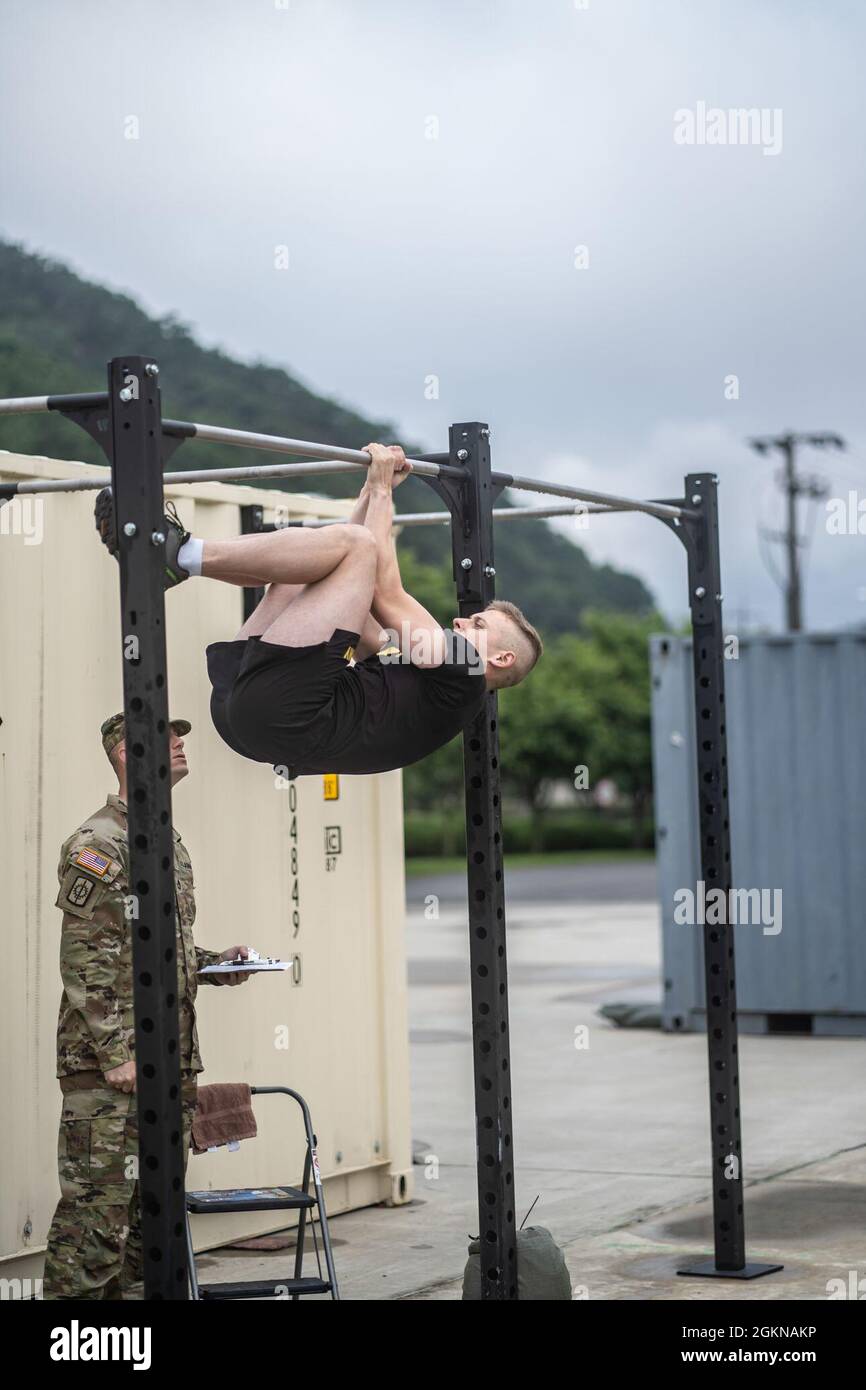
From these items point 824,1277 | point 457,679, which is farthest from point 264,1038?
point 457,679

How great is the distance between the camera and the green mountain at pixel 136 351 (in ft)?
182

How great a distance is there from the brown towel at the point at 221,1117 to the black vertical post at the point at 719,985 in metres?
1.91

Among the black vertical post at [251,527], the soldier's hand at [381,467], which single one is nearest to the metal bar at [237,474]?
the soldier's hand at [381,467]

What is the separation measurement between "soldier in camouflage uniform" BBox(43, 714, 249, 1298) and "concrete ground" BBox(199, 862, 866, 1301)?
149 centimetres

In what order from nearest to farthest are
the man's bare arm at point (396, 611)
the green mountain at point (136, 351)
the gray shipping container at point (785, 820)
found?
the man's bare arm at point (396, 611)
the gray shipping container at point (785, 820)
the green mountain at point (136, 351)

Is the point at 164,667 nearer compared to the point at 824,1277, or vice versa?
the point at 164,667

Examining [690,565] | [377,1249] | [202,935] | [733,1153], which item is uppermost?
[690,565]

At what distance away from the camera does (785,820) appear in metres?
13.8

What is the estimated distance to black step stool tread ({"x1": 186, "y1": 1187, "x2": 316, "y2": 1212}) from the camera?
18.4ft

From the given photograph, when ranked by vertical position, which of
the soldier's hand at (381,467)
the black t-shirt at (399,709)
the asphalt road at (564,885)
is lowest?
the asphalt road at (564,885)

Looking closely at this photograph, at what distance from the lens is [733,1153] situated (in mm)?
7008

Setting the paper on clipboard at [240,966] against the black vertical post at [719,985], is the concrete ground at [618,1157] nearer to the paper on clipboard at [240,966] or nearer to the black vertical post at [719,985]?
the black vertical post at [719,985]
